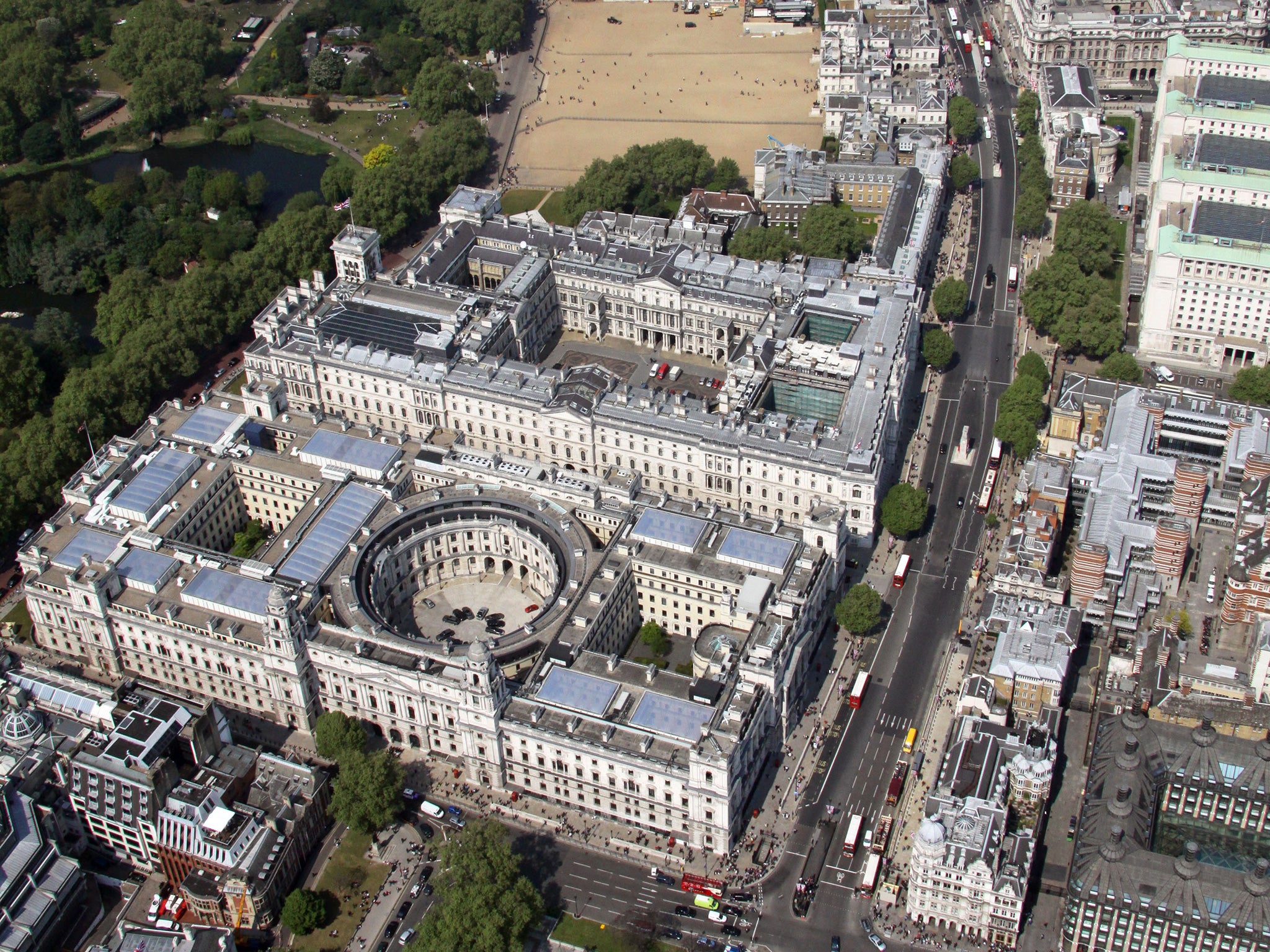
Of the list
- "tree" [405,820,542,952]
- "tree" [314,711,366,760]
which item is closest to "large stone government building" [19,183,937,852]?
"tree" [314,711,366,760]

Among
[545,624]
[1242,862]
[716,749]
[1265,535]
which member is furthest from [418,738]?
[1265,535]

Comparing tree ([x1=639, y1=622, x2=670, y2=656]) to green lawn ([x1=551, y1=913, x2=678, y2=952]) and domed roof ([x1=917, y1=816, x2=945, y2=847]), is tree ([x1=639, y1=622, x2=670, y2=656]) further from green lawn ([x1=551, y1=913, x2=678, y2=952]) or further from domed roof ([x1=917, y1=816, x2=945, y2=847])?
domed roof ([x1=917, y1=816, x2=945, y2=847])

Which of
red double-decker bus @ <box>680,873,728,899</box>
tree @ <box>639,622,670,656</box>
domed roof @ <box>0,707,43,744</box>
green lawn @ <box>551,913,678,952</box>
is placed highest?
domed roof @ <box>0,707,43,744</box>

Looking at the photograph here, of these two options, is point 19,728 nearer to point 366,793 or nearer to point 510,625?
point 366,793

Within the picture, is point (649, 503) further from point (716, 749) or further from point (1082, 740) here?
point (1082, 740)

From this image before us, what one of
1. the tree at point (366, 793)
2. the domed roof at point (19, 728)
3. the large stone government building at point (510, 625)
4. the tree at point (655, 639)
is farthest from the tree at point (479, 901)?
the domed roof at point (19, 728)
